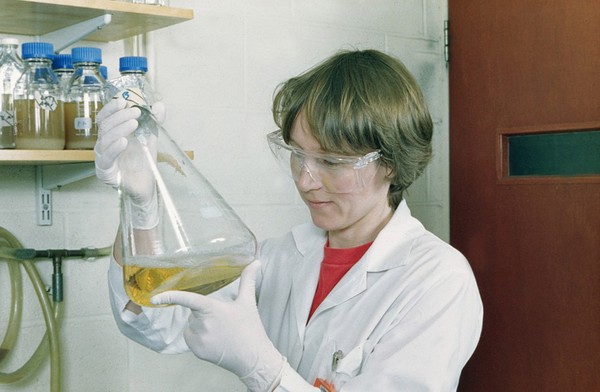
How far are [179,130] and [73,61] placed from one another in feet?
1.58

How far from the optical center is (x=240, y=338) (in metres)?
1.29

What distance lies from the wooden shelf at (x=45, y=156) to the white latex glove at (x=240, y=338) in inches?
17.0

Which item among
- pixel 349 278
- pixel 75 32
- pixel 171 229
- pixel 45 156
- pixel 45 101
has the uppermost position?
pixel 75 32

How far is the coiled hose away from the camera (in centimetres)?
175

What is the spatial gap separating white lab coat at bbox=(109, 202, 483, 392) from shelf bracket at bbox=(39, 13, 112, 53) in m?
0.48

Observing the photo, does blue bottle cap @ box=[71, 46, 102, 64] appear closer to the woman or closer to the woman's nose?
the woman

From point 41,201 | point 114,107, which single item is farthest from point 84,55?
point 41,201

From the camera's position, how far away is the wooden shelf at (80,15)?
1544mm

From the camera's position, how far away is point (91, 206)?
74.6 inches

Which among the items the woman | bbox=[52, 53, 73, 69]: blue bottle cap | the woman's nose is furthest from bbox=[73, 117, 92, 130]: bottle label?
the woman's nose

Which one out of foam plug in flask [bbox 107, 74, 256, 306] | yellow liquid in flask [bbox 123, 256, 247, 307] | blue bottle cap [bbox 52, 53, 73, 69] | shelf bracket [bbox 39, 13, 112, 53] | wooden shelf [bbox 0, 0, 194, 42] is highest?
wooden shelf [bbox 0, 0, 194, 42]

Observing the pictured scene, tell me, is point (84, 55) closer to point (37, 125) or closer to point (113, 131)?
point (37, 125)

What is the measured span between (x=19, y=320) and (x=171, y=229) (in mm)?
770

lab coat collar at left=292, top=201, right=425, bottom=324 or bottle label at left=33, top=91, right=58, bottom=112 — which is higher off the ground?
bottle label at left=33, top=91, right=58, bottom=112
